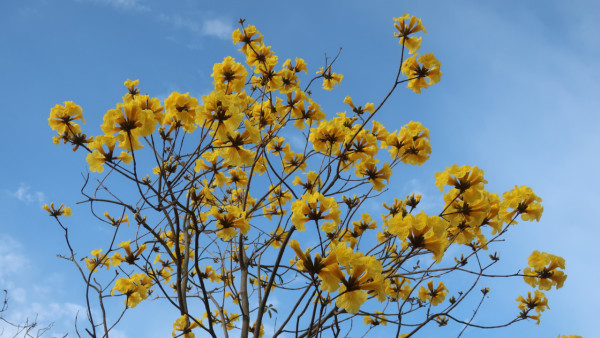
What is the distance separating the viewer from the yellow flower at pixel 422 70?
3.32 meters

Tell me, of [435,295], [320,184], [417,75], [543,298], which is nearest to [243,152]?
[320,184]

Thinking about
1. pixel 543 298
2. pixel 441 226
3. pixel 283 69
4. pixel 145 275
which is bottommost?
pixel 441 226

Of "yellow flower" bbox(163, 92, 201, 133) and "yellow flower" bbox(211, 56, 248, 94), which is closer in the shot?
"yellow flower" bbox(163, 92, 201, 133)

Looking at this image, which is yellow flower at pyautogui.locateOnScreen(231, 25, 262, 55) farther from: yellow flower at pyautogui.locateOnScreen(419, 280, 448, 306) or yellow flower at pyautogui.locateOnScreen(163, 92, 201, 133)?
yellow flower at pyautogui.locateOnScreen(419, 280, 448, 306)

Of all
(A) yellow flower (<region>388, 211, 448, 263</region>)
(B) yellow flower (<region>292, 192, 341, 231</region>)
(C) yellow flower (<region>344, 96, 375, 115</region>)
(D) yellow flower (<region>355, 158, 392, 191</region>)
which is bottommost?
(A) yellow flower (<region>388, 211, 448, 263</region>)

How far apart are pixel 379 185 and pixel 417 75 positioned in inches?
38.4

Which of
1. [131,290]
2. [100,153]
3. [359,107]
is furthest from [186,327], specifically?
[359,107]

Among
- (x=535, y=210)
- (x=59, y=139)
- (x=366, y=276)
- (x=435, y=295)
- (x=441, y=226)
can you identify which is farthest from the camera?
(x=435, y=295)

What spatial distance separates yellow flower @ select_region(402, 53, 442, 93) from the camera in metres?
3.32

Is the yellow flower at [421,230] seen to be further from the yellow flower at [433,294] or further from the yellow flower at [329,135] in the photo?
the yellow flower at [433,294]

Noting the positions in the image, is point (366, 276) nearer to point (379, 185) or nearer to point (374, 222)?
point (379, 185)

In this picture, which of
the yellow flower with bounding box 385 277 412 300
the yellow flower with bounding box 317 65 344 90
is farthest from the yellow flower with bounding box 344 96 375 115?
the yellow flower with bounding box 385 277 412 300

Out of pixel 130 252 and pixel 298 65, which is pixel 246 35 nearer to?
pixel 298 65

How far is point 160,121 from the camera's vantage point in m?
2.92
